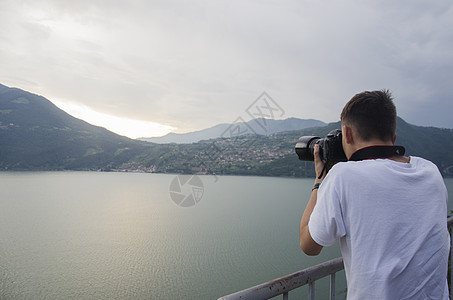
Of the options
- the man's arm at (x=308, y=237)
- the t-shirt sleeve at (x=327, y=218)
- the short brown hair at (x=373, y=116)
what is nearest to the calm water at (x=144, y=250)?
the man's arm at (x=308, y=237)

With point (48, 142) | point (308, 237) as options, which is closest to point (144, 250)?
point (308, 237)

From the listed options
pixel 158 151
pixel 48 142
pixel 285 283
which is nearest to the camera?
pixel 285 283

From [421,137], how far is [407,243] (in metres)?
79.6

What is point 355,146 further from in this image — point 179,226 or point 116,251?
point 179,226

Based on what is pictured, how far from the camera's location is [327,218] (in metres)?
0.67

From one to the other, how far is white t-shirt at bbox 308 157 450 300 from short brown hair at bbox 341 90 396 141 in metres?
0.11

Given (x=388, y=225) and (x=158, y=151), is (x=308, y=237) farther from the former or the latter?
(x=158, y=151)

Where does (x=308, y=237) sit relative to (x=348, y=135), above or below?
below

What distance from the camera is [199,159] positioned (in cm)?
5434

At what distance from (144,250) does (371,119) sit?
45.1 feet

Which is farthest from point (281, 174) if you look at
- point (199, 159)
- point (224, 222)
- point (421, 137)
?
point (421, 137)

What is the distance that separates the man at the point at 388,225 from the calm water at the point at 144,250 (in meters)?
9.24

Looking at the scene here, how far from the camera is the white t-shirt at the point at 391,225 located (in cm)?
62

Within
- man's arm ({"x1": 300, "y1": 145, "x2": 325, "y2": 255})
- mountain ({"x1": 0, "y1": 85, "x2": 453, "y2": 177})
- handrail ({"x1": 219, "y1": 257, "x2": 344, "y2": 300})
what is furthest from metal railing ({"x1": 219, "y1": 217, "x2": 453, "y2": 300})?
mountain ({"x1": 0, "y1": 85, "x2": 453, "y2": 177})
